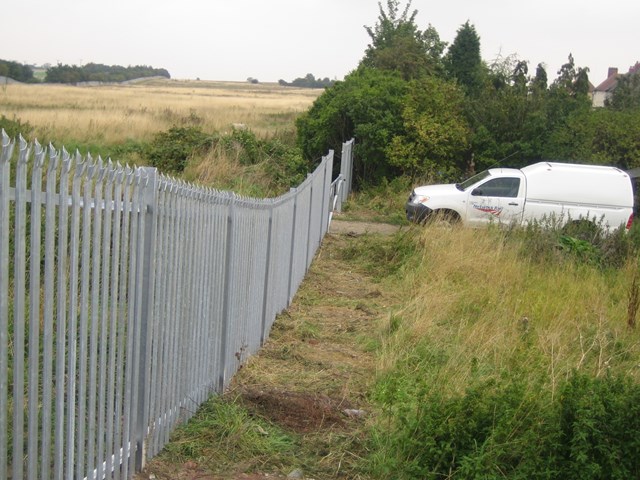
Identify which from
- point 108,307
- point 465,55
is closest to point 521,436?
point 108,307

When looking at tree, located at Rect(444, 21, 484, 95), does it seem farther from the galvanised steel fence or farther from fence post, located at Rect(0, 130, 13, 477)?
fence post, located at Rect(0, 130, 13, 477)

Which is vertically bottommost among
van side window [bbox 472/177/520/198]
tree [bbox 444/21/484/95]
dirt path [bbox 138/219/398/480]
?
dirt path [bbox 138/219/398/480]

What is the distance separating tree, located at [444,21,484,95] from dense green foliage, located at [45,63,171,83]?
6921cm

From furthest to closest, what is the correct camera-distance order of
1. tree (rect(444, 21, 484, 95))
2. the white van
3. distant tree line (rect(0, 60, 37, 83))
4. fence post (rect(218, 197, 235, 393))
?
distant tree line (rect(0, 60, 37, 83))
tree (rect(444, 21, 484, 95))
the white van
fence post (rect(218, 197, 235, 393))

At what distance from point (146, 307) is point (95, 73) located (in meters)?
122

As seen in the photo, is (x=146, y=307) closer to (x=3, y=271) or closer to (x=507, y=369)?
(x=3, y=271)

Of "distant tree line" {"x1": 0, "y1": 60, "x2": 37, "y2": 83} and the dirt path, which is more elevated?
"distant tree line" {"x1": 0, "y1": 60, "x2": 37, "y2": 83}

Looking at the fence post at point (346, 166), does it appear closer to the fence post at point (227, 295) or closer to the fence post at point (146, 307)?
the fence post at point (227, 295)

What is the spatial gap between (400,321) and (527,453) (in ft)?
12.9

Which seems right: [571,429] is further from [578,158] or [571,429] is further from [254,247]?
[578,158]

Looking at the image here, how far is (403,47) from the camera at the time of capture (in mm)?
32594

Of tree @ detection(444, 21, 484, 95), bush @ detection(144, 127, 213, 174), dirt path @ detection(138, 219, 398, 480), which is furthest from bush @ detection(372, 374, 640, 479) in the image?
tree @ detection(444, 21, 484, 95)

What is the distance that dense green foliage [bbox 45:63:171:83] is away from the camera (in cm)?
10175

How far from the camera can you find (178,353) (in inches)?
199
